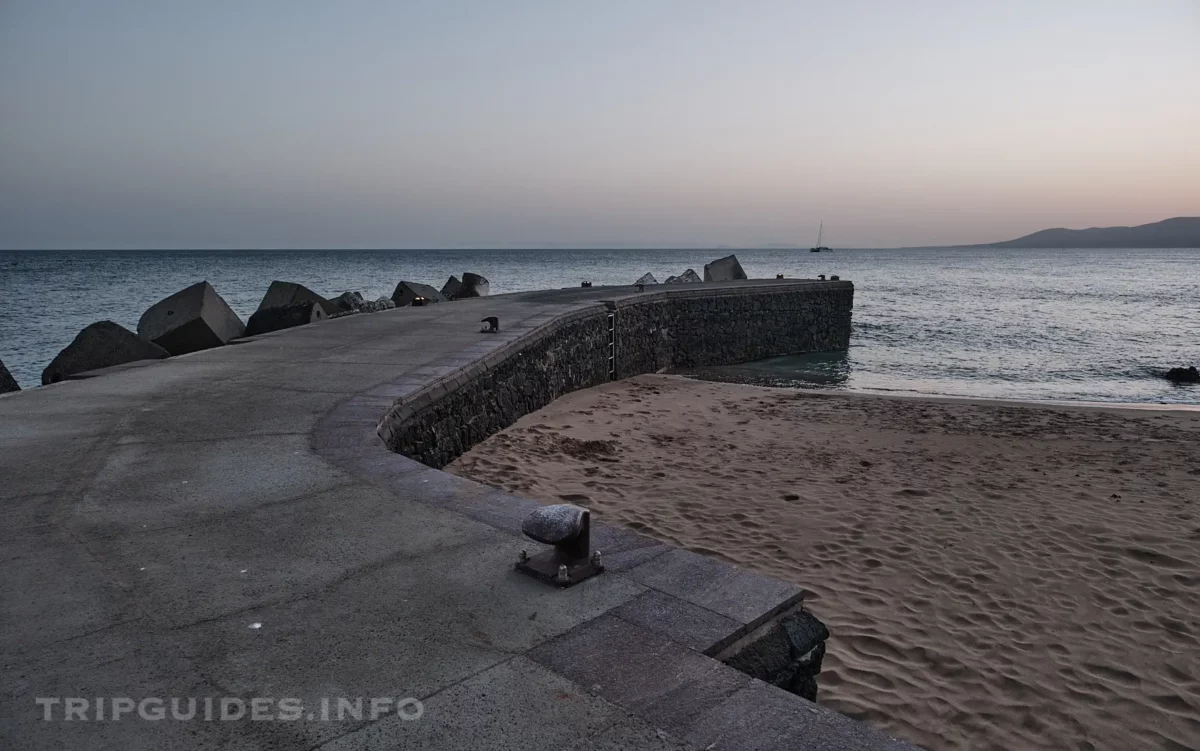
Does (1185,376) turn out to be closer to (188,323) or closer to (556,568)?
(556,568)

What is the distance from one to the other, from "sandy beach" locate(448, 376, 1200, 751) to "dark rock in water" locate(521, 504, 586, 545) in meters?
2.03

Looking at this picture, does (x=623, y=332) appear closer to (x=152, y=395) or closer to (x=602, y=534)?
(x=152, y=395)

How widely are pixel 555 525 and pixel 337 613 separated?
88cm

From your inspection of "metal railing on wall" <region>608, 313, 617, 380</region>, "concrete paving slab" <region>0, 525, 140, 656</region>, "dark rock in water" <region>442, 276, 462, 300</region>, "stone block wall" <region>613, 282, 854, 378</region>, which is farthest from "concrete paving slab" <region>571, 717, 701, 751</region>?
"dark rock in water" <region>442, 276, 462, 300</region>

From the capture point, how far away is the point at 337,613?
272cm

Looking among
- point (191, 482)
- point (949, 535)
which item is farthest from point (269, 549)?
point (949, 535)

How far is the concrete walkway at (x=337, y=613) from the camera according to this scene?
81.5 inches

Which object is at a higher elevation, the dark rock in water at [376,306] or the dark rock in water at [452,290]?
the dark rock in water at [452,290]

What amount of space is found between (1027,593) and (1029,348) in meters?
23.4

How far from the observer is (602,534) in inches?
139

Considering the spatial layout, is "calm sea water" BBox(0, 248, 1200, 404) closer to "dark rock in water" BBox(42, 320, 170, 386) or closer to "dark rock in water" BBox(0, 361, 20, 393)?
"dark rock in water" BBox(42, 320, 170, 386)

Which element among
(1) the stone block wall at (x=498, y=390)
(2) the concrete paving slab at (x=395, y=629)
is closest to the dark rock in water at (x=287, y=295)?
(1) the stone block wall at (x=498, y=390)

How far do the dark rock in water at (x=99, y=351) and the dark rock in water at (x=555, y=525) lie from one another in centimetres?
830

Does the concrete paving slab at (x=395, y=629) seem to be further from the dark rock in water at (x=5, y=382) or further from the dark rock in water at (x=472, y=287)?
the dark rock in water at (x=472, y=287)
